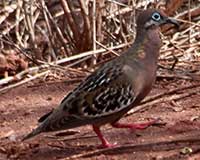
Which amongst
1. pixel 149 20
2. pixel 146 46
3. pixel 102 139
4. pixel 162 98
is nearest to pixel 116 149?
pixel 102 139

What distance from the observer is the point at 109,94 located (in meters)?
4.87

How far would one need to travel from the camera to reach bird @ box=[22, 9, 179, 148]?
4.79 metres

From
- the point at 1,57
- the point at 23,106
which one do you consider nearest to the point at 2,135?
the point at 23,106

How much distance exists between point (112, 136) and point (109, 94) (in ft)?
1.66

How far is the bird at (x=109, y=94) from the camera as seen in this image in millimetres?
4789

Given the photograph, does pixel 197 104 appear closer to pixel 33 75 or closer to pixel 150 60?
pixel 150 60

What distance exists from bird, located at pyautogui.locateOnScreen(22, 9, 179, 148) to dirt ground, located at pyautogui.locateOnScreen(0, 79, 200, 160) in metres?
0.19

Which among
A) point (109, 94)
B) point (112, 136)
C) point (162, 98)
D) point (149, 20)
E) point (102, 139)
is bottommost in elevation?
point (162, 98)

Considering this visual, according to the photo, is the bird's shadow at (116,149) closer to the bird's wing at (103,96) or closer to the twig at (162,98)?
the bird's wing at (103,96)

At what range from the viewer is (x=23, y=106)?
6.25 meters

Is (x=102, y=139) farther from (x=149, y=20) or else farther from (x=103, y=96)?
(x=149, y=20)

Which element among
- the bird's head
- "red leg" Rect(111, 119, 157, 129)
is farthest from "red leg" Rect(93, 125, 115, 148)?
the bird's head

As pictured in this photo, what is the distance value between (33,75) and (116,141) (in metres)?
2.08

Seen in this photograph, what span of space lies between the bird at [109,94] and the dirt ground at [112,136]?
0.19 metres
